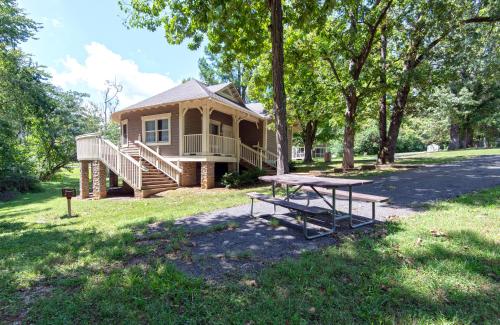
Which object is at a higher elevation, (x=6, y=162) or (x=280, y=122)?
A: (x=280, y=122)

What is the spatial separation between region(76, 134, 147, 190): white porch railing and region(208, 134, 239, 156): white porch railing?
3306 mm

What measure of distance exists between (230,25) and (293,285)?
30.3 feet

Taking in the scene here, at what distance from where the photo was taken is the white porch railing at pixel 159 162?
1217cm

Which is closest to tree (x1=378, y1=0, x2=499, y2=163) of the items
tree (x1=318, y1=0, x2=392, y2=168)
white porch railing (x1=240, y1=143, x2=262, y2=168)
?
tree (x1=318, y1=0, x2=392, y2=168)

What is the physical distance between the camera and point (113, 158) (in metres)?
11.2

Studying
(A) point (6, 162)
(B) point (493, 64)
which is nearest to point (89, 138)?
(A) point (6, 162)

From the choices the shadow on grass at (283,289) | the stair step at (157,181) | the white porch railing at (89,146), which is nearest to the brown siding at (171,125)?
the stair step at (157,181)

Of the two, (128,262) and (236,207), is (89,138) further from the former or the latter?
(128,262)

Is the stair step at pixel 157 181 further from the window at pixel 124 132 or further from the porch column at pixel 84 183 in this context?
the window at pixel 124 132

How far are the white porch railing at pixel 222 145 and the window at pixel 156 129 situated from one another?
2.60 meters

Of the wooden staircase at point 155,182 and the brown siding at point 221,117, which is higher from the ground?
the brown siding at point 221,117

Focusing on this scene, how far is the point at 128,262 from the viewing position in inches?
140

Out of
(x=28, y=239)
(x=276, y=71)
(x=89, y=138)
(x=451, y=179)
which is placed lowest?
(x=28, y=239)

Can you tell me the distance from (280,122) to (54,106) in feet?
81.8
